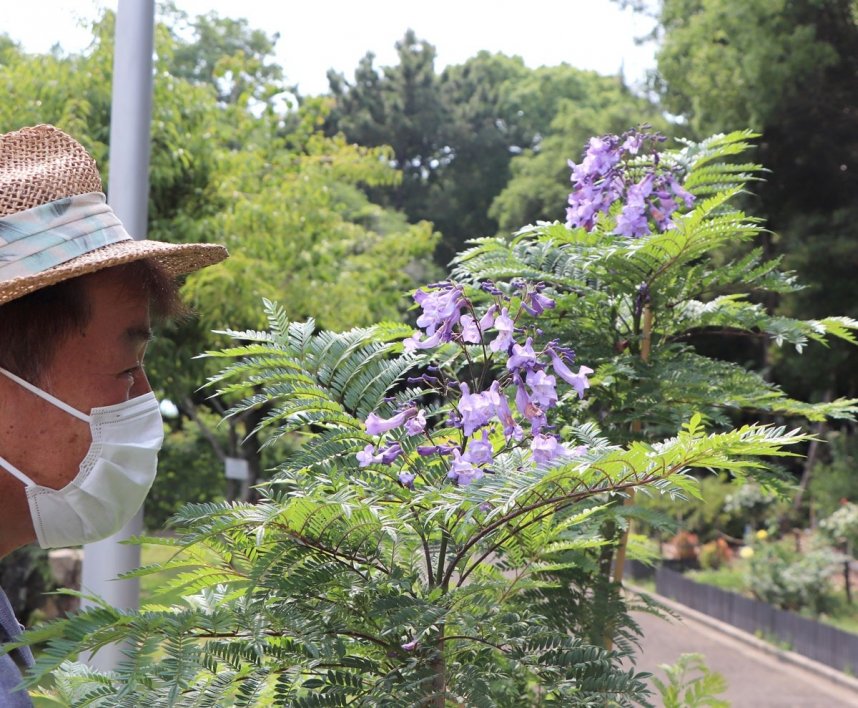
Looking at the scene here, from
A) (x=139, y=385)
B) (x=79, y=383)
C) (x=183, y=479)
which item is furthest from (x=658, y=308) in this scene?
(x=183, y=479)

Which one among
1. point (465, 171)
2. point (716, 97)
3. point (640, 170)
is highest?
point (465, 171)

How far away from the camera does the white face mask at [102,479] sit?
6.42ft

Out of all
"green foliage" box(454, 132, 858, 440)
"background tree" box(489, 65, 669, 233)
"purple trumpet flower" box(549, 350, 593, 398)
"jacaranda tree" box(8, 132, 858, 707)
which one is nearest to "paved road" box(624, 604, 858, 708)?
"green foliage" box(454, 132, 858, 440)

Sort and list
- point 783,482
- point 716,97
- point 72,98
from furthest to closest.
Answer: point 716,97 < point 72,98 < point 783,482

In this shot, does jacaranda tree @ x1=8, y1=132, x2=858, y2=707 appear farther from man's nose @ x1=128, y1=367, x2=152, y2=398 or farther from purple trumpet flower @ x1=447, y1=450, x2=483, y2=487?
man's nose @ x1=128, y1=367, x2=152, y2=398

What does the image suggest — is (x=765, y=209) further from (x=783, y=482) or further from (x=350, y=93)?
(x=350, y=93)

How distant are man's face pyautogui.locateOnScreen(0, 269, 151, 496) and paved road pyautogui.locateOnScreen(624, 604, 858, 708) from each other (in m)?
9.05

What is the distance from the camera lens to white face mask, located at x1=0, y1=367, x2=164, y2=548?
1.96m

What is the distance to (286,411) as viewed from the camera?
2127 millimetres

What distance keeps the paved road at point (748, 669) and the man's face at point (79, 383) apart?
9049mm

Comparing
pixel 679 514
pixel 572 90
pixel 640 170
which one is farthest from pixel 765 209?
pixel 572 90

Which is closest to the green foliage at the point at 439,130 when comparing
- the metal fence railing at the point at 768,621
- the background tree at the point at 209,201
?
the metal fence railing at the point at 768,621

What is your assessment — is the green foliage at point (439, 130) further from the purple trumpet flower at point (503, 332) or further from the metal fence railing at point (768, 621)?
the purple trumpet flower at point (503, 332)

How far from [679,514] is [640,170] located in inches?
711
